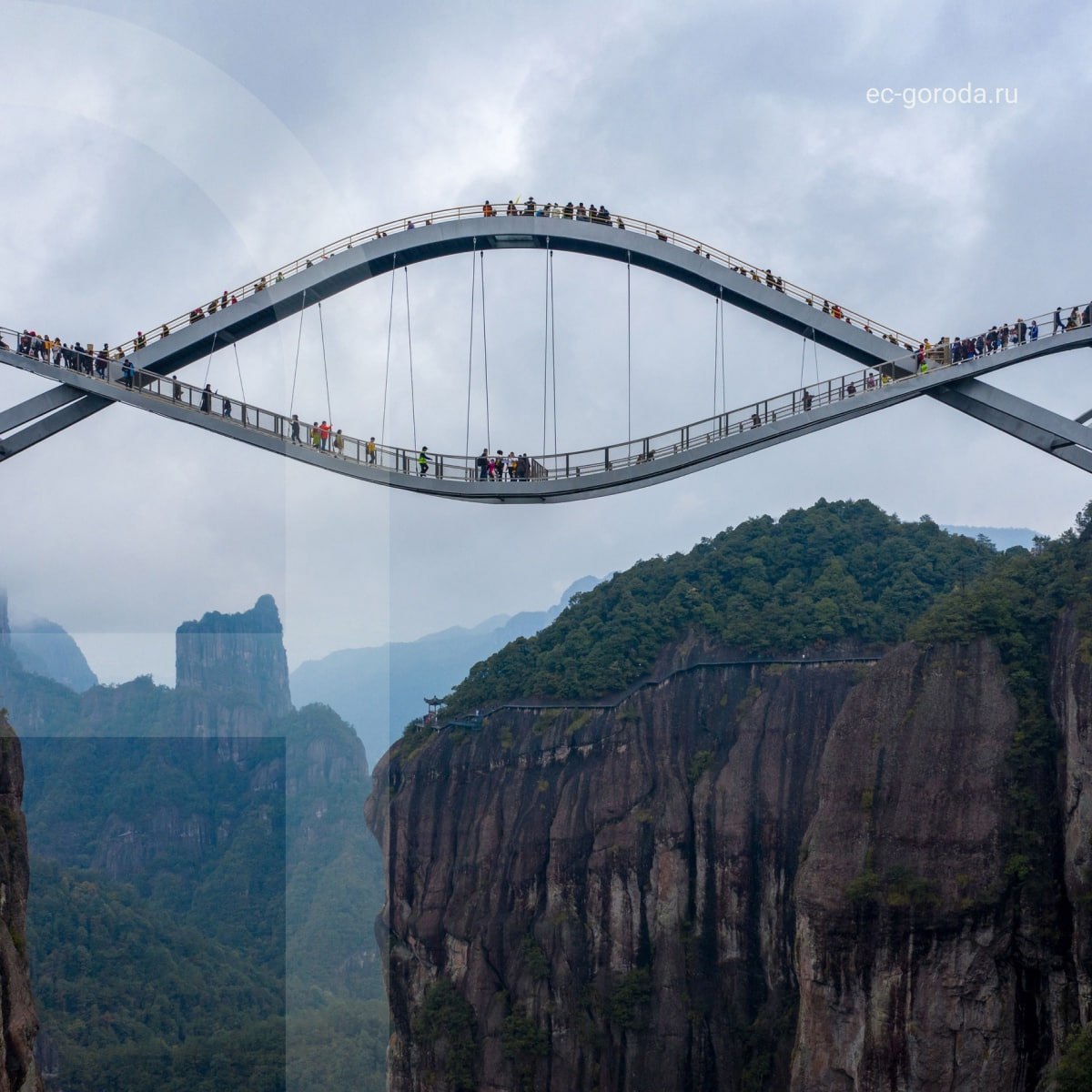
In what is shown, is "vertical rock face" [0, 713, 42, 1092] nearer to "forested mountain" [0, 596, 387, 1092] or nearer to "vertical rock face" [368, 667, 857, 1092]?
"forested mountain" [0, 596, 387, 1092]

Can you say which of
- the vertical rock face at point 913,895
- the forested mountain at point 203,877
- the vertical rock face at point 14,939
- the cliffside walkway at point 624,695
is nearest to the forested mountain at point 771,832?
the vertical rock face at point 913,895

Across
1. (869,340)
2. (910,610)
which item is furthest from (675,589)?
(869,340)

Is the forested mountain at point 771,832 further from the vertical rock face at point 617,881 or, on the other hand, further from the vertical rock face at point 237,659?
the vertical rock face at point 237,659

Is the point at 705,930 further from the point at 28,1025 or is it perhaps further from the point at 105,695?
the point at 105,695

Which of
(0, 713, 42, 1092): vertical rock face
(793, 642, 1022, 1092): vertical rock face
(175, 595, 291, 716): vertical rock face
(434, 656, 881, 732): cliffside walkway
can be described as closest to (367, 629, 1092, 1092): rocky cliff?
(793, 642, 1022, 1092): vertical rock face

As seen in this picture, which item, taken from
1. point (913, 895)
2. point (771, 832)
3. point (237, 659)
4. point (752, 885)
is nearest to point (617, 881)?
point (752, 885)

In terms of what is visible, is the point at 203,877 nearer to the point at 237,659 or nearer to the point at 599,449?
the point at 237,659
